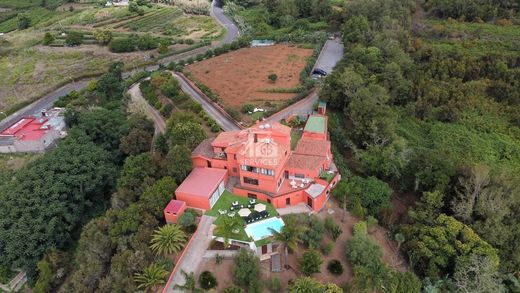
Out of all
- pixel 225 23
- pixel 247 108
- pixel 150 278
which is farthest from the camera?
pixel 225 23

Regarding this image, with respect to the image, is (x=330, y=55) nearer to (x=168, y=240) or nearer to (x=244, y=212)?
(x=244, y=212)

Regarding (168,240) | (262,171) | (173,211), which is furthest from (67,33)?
(168,240)

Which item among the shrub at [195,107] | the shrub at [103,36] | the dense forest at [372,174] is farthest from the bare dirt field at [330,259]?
the shrub at [103,36]

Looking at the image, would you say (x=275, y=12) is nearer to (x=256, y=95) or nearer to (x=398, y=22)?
(x=398, y=22)

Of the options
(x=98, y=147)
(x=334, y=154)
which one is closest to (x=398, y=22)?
(x=334, y=154)

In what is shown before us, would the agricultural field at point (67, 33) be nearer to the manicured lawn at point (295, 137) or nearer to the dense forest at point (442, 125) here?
the dense forest at point (442, 125)

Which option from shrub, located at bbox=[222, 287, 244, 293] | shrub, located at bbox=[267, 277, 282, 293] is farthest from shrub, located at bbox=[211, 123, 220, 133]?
shrub, located at bbox=[222, 287, 244, 293]
